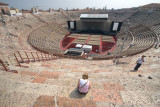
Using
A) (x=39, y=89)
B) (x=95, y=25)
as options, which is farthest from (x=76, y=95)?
(x=95, y=25)

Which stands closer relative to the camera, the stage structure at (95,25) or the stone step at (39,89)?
the stone step at (39,89)

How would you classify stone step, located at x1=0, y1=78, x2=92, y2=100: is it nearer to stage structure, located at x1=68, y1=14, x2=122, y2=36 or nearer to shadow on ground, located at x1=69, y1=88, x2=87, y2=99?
shadow on ground, located at x1=69, y1=88, x2=87, y2=99

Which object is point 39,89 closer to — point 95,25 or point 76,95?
point 76,95

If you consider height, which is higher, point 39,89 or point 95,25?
point 95,25

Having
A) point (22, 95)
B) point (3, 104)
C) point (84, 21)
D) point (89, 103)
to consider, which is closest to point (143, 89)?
point (89, 103)

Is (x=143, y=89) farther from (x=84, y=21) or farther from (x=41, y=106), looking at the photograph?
(x=84, y=21)

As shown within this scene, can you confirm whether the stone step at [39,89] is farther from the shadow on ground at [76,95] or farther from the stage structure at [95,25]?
the stage structure at [95,25]

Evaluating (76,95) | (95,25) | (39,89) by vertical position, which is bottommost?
(76,95)

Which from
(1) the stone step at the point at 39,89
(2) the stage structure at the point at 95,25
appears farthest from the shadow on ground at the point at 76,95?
(2) the stage structure at the point at 95,25

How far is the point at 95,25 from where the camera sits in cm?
4344

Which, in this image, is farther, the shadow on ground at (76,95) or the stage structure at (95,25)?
the stage structure at (95,25)

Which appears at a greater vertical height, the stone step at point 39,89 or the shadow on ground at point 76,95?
the stone step at point 39,89

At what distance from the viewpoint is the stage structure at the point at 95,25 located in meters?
39.1

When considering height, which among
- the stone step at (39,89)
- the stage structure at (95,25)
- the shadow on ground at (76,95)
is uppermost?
the stage structure at (95,25)
